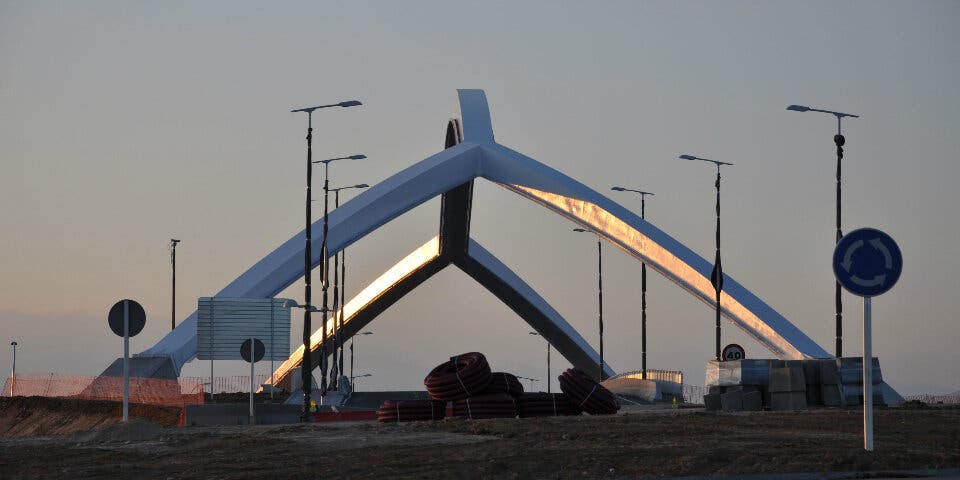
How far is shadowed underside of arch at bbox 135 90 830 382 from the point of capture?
85.2 meters

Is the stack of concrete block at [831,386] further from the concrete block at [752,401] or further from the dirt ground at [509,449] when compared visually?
the dirt ground at [509,449]

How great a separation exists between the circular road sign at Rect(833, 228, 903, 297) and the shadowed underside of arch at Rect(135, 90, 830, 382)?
6619cm

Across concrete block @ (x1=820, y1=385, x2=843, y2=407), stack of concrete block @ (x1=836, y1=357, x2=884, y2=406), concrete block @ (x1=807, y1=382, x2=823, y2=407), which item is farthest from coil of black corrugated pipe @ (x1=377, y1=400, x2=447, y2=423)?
stack of concrete block @ (x1=836, y1=357, x2=884, y2=406)

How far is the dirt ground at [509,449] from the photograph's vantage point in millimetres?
16844

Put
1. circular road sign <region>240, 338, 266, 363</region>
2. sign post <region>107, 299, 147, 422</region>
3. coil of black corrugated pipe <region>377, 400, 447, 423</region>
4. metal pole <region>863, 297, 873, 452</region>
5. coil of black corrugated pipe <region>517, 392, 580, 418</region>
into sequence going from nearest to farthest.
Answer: metal pole <region>863, 297, 873, 452</region> < sign post <region>107, 299, 147, 422</region> < coil of black corrugated pipe <region>377, 400, 447, 423</region> < coil of black corrugated pipe <region>517, 392, 580, 418</region> < circular road sign <region>240, 338, 266, 363</region>

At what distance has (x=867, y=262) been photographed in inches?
677

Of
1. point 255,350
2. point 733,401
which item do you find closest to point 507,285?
point 255,350

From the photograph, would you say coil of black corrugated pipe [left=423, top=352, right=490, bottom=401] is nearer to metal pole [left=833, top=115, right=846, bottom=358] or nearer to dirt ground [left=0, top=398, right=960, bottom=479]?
dirt ground [left=0, top=398, right=960, bottom=479]

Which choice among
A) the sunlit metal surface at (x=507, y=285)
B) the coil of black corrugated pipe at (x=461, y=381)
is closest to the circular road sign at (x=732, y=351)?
the coil of black corrugated pipe at (x=461, y=381)

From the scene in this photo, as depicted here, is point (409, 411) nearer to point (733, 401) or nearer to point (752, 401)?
point (733, 401)

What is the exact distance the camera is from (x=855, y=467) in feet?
53.8

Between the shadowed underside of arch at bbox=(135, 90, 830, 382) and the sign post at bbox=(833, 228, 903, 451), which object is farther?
the shadowed underside of arch at bbox=(135, 90, 830, 382)

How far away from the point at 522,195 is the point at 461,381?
201 feet

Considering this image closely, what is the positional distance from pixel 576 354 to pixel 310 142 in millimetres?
78449
